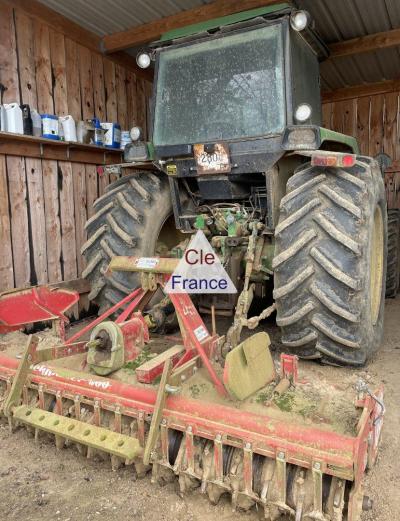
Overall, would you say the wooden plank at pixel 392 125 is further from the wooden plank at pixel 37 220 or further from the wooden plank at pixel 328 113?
the wooden plank at pixel 37 220

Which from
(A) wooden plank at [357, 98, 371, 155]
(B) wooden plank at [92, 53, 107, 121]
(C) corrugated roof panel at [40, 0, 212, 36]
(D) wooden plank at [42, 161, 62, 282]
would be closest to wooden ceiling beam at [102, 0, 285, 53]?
(C) corrugated roof panel at [40, 0, 212, 36]

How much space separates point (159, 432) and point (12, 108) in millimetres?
2852

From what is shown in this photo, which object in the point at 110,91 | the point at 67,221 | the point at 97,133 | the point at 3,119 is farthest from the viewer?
the point at 110,91


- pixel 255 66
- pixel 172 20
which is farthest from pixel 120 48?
pixel 255 66

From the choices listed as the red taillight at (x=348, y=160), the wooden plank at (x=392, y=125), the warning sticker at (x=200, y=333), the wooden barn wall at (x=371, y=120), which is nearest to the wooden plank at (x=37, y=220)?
the warning sticker at (x=200, y=333)

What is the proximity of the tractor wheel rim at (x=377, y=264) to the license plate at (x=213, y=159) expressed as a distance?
3.56 ft

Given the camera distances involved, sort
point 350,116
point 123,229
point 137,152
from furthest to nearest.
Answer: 1. point 350,116
2. point 137,152
3. point 123,229

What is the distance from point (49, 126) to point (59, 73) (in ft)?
2.25

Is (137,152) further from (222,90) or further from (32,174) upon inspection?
(32,174)

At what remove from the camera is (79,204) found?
435cm

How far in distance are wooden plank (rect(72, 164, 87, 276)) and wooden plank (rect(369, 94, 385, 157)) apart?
4277mm

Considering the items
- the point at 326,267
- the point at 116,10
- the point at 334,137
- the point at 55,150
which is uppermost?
the point at 116,10

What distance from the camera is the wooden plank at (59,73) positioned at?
4.00 meters

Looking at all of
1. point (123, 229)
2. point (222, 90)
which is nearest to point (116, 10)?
point (222, 90)
